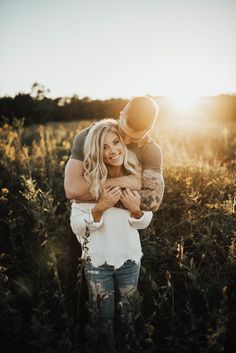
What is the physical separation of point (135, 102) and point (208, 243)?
4.82 ft

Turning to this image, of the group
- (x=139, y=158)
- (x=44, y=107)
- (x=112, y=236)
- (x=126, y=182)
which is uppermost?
(x=44, y=107)

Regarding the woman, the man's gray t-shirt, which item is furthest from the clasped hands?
the man's gray t-shirt

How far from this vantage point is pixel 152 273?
10.7 ft

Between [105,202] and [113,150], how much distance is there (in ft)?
1.29

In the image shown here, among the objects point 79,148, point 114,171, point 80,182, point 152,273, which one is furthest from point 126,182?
point 152,273

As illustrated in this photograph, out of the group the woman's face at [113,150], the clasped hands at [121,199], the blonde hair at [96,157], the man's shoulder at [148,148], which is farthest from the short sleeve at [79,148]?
the man's shoulder at [148,148]

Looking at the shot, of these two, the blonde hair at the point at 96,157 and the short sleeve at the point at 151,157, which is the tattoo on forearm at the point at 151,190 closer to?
the short sleeve at the point at 151,157

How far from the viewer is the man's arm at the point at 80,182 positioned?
8.31 feet

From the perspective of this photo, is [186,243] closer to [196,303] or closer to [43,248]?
[196,303]

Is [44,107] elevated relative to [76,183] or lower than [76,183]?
elevated

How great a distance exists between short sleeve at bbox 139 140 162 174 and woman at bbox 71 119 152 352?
0.24 m

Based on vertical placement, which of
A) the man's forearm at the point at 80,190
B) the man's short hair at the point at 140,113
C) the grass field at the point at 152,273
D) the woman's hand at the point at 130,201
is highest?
the man's short hair at the point at 140,113

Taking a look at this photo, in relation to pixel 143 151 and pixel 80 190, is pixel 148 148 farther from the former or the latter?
pixel 80 190

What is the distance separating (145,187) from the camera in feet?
8.73
